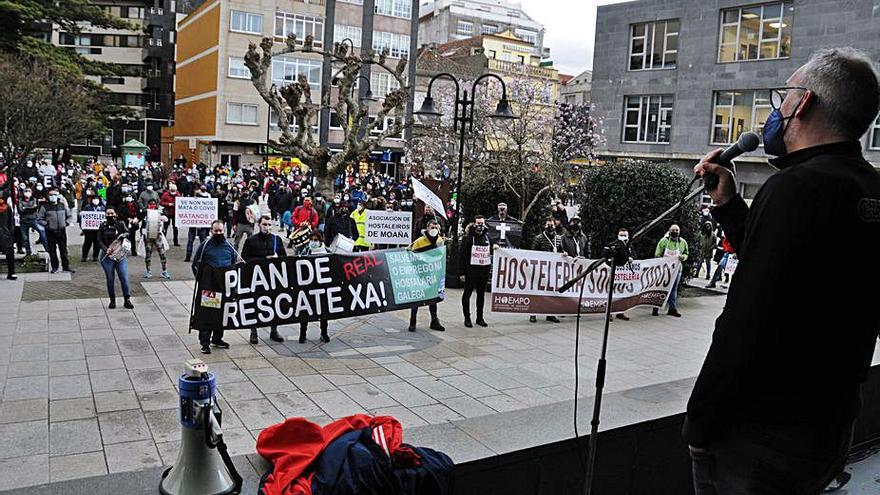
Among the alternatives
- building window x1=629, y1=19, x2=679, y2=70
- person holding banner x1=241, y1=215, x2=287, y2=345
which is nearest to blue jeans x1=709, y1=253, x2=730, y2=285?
person holding banner x1=241, y1=215, x2=287, y2=345

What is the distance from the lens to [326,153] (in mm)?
22438

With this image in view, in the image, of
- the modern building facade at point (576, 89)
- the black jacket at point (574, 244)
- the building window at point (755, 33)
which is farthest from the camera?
the modern building facade at point (576, 89)

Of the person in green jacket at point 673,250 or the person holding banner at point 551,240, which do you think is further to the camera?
the person holding banner at point 551,240

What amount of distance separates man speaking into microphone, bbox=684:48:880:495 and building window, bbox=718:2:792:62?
3438cm

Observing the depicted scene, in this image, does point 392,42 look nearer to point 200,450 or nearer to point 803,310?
point 200,450

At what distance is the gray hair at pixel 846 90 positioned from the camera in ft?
7.33

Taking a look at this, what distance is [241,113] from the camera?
5219 centimetres

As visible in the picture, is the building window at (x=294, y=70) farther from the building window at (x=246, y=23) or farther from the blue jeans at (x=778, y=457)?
the blue jeans at (x=778, y=457)

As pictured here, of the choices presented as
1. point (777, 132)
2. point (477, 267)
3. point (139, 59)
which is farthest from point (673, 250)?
point (139, 59)

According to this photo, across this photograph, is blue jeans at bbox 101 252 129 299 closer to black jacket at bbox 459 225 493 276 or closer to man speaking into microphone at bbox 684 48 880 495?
black jacket at bbox 459 225 493 276

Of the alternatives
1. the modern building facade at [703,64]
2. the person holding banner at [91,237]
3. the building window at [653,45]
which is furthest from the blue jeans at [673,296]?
the building window at [653,45]

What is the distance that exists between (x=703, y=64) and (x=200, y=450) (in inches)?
1393

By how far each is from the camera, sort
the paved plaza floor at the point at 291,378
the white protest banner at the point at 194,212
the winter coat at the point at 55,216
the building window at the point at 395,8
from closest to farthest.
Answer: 1. the paved plaza floor at the point at 291,378
2. the winter coat at the point at 55,216
3. the white protest banner at the point at 194,212
4. the building window at the point at 395,8

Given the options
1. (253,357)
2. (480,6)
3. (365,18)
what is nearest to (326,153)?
(253,357)
